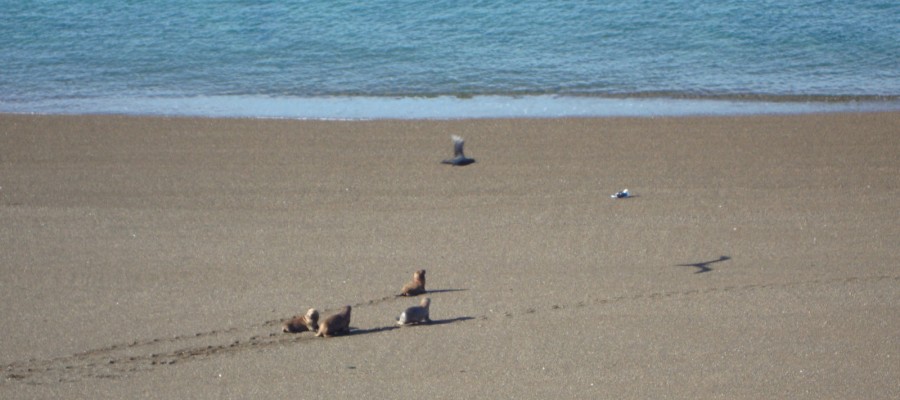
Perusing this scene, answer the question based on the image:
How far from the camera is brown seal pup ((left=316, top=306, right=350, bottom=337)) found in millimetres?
5871

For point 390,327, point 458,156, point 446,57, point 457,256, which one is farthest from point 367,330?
point 446,57

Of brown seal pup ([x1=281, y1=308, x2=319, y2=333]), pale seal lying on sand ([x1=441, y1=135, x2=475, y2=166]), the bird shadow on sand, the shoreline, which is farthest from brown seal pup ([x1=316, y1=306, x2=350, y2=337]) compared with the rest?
the shoreline

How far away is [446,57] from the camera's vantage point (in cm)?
1539

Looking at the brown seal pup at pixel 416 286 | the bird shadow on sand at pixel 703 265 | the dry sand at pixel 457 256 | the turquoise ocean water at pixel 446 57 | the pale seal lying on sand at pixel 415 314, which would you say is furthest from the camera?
the turquoise ocean water at pixel 446 57

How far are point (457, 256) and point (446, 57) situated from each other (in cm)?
839

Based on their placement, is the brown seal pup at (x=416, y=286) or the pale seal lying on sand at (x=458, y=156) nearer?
the brown seal pup at (x=416, y=286)

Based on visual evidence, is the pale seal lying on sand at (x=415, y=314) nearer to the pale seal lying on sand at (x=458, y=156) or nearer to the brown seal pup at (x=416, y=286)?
the brown seal pup at (x=416, y=286)

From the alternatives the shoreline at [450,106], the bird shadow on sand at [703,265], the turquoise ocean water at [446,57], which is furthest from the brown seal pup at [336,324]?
the turquoise ocean water at [446,57]

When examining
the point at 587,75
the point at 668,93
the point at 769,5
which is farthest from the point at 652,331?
the point at 769,5

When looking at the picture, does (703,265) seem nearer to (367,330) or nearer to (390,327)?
(390,327)

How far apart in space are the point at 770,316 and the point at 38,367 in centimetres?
370

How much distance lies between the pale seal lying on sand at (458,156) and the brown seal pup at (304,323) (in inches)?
137

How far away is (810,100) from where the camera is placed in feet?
40.8

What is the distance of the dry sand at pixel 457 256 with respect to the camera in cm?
554
